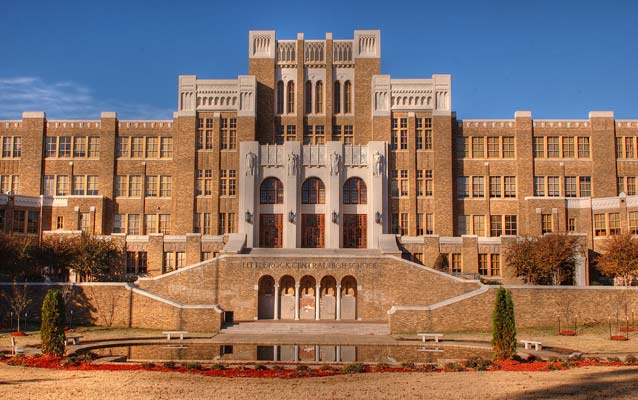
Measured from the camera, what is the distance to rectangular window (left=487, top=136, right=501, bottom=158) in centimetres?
6419

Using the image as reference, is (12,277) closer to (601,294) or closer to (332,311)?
(332,311)

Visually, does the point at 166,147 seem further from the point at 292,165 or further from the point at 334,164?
the point at 334,164

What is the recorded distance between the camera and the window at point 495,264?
58719 millimetres

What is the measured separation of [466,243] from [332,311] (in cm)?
1413

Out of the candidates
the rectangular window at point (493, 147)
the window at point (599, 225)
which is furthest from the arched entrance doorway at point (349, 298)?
the window at point (599, 225)

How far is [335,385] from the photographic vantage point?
24203 millimetres

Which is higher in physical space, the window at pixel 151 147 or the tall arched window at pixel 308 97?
the tall arched window at pixel 308 97

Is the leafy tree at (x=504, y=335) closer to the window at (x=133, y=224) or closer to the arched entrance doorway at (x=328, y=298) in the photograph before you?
the arched entrance doorway at (x=328, y=298)

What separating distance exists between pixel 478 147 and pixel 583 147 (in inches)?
357

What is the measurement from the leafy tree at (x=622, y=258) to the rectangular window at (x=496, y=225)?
15.2m

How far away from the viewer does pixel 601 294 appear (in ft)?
147

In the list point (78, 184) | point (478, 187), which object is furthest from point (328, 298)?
point (78, 184)

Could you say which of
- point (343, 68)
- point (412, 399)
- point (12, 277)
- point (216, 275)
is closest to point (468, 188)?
point (343, 68)

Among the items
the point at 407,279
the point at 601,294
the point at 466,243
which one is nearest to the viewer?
the point at 601,294
